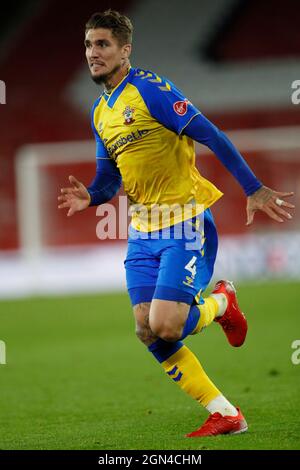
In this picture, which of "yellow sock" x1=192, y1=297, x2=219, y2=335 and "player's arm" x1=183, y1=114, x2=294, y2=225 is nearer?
"player's arm" x1=183, y1=114, x2=294, y2=225

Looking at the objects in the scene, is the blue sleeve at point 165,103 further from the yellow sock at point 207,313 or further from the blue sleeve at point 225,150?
the yellow sock at point 207,313

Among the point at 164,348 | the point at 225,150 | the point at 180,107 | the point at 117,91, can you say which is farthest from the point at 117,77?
the point at 164,348

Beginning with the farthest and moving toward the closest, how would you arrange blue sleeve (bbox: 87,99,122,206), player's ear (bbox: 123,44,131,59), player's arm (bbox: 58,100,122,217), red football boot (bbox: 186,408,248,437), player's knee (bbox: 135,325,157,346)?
1. blue sleeve (bbox: 87,99,122,206)
2. player's arm (bbox: 58,100,122,217)
3. player's ear (bbox: 123,44,131,59)
4. player's knee (bbox: 135,325,157,346)
5. red football boot (bbox: 186,408,248,437)

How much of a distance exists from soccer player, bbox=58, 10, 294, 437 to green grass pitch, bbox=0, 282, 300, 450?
1.42 feet

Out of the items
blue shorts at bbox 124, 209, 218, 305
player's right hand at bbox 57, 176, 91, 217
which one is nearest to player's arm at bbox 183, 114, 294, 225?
blue shorts at bbox 124, 209, 218, 305

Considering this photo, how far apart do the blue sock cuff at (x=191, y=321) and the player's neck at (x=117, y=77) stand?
1.42 meters

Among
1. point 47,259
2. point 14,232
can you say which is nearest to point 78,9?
point 14,232

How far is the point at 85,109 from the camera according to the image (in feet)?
76.2

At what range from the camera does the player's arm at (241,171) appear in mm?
5152

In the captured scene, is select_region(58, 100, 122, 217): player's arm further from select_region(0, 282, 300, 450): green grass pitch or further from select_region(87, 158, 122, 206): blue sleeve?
select_region(0, 282, 300, 450): green grass pitch

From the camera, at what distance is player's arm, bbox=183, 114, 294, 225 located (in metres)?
5.15

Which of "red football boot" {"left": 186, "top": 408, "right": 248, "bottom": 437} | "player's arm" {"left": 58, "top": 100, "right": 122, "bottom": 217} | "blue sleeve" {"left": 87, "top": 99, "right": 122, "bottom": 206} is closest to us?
"red football boot" {"left": 186, "top": 408, "right": 248, "bottom": 437}

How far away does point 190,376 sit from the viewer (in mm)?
5465

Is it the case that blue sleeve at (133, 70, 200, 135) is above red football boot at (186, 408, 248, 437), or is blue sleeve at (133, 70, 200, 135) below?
above
